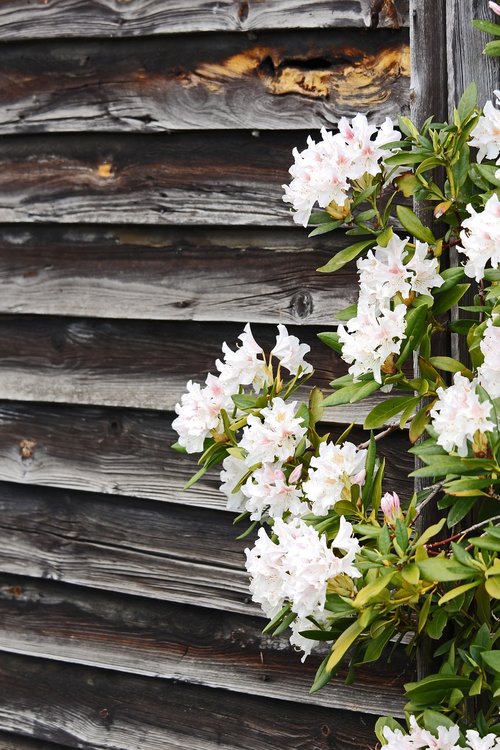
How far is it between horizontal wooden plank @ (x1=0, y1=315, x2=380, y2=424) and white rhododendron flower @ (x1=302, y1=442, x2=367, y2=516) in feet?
1.58

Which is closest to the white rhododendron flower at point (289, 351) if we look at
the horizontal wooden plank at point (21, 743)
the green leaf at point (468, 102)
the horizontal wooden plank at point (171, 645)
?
the green leaf at point (468, 102)

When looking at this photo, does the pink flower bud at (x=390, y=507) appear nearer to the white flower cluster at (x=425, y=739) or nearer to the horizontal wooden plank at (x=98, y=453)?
the white flower cluster at (x=425, y=739)

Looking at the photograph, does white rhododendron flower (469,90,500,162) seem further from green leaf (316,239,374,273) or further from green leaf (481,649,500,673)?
green leaf (481,649,500,673)

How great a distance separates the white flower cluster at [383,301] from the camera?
1402 millimetres

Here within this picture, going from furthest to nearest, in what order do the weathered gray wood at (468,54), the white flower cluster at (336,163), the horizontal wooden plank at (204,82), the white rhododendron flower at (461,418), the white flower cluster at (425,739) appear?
the horizontal wooden plank at (204,82), the weathered gray wood at (468,54), the white flower cluster at (336,163), the white flower cluster at (425,739), the white rhododendron flower at (461,418)

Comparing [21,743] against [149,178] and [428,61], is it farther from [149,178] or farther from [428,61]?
[428,61]

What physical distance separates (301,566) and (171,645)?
0.96 metres

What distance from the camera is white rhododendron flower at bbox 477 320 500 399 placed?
4.29 feet

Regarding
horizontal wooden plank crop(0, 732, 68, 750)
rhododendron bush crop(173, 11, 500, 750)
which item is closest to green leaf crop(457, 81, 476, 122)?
rhododendron bush crop(173, 11, 500, 750)

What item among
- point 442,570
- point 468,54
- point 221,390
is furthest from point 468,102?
point 442,570

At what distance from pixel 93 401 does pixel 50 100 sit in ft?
2.12

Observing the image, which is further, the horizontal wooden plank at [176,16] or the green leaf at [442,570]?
the horizontal wooden plank at [176,16]

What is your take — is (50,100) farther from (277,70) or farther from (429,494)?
(429,494)

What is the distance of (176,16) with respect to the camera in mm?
1977
